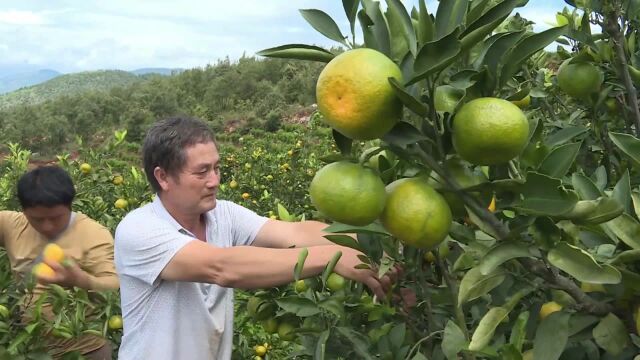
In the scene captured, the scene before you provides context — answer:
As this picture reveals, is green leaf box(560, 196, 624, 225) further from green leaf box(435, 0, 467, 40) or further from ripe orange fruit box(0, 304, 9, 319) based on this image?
ripe orange fruit box(0, 304, 9, 319)

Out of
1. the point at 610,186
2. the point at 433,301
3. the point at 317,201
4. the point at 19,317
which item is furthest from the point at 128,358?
the point at 610,186

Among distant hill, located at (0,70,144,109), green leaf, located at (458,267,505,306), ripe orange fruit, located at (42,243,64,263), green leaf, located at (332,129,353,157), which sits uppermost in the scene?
green leaf, located at (332,129,353,157)

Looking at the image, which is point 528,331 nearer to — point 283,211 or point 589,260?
point 589,260

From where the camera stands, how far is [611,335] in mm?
810

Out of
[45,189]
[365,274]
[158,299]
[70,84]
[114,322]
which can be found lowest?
[70,84]

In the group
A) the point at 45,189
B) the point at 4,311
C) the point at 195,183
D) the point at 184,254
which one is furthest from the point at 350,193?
the point at 45,189

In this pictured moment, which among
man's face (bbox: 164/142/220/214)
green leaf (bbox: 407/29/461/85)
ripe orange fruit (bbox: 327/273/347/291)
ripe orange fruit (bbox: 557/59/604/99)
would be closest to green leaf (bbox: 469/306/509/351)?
green leaf (bbox: 407/29/461/85)

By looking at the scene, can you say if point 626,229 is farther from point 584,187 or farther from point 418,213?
point 418,213

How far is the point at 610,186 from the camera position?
1.25 meters

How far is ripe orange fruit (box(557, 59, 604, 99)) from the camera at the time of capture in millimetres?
1281

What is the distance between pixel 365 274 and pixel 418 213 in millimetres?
474

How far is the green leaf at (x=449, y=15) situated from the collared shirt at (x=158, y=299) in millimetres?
1077

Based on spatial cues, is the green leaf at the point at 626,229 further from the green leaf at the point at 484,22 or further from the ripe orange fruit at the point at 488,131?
the green leaf at the point at 484,22

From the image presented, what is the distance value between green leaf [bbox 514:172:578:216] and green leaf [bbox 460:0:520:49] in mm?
162
